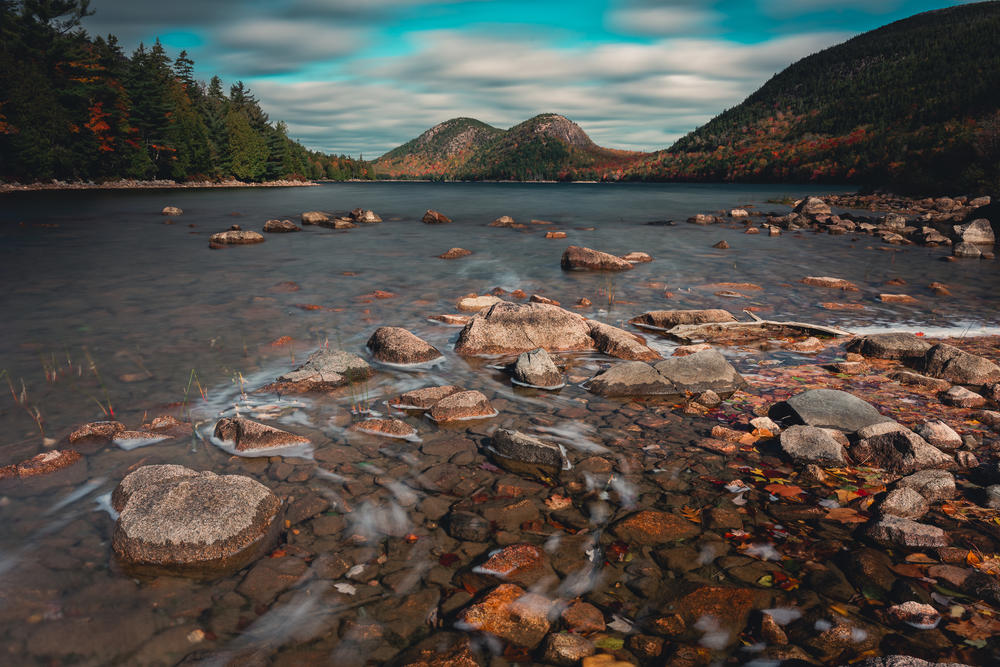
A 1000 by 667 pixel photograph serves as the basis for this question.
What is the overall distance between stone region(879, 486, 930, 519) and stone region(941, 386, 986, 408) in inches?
131

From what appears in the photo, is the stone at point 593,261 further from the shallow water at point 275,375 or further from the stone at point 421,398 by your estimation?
the stone at point 421,398

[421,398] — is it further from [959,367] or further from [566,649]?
[959,367]

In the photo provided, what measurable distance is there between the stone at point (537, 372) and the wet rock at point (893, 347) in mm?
5726

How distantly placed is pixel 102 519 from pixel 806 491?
6684 millimetres

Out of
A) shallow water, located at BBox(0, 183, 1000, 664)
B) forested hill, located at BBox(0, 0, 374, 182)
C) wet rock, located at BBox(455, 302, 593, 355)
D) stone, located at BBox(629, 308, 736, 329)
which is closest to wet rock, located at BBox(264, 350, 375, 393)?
shallow water, located at BBox(0, 183, 1000, 664)

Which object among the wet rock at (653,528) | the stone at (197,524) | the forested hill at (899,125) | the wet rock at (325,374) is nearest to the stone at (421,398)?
the wet rock at (325,374)

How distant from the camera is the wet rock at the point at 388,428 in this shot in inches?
264

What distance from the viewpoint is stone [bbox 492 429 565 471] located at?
597cm

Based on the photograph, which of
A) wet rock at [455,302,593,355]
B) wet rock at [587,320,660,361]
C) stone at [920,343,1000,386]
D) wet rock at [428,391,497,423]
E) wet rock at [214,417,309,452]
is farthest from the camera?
wet rock at [455,302,593,355]

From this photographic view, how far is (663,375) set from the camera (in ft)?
26.6

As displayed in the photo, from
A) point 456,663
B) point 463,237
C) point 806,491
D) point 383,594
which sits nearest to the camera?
point 456,663

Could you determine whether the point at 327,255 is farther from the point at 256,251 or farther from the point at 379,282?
the point at 379,282

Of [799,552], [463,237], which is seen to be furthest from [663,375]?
[463,237]

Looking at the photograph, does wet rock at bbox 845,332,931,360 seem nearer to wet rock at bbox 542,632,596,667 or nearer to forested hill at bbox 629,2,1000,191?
wet rock at bbox 542,632,596,667
